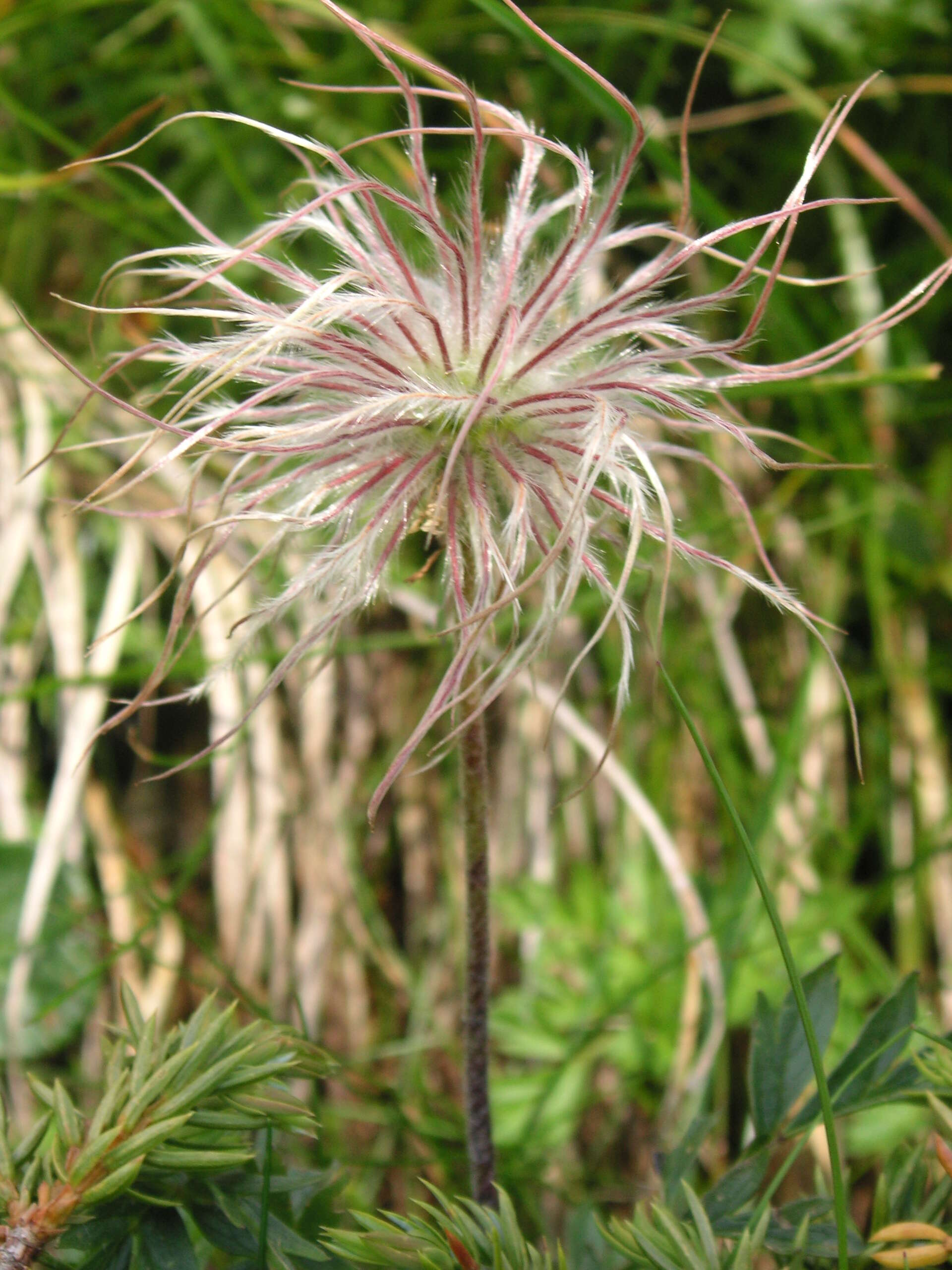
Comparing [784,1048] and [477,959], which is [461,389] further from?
[784,1048]

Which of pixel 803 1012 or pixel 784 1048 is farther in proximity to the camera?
pixel 784 1048

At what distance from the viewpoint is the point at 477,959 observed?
3.10 feet

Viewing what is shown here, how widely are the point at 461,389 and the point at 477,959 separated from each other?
1.71 ft

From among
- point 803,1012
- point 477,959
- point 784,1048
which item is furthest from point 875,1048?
point 477,959

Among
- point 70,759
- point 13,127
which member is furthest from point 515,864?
point 13,127

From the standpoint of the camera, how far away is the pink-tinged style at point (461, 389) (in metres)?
0.87

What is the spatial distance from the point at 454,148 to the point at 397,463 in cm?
168

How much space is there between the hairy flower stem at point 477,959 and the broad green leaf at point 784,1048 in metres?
0.25

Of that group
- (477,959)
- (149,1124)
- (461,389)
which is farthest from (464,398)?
(149,1124)

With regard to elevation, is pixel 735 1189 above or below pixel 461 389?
below

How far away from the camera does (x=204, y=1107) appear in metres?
0.78

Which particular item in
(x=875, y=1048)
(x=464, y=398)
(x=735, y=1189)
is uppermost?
(x=464, y=398)

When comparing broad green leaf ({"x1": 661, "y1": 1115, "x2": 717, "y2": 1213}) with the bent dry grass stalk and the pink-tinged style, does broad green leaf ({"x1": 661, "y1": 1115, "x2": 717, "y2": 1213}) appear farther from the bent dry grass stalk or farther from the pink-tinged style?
the pink-tinged style

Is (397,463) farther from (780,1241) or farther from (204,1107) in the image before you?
(780,1241)
